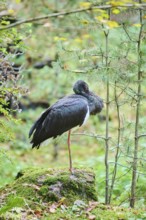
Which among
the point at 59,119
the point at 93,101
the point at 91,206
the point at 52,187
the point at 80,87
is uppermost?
the point at 80,87

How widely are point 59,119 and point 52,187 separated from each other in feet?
2.72

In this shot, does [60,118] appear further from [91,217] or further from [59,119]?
[91,217]

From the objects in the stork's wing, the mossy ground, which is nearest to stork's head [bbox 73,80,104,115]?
the stork's wing

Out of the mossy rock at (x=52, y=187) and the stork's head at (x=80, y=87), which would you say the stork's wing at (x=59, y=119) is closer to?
the stork's head at (x=80, y=87)

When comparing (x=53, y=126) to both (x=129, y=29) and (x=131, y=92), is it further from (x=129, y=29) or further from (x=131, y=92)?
(x=129, y=29)

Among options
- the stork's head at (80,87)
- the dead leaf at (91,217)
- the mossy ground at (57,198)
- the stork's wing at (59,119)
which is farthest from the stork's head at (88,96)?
the dead leaf at (91,217)

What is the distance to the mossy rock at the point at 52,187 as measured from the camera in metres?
5.14

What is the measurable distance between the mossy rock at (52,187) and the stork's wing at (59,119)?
1.37ft

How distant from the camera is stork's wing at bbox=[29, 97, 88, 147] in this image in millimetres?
5527

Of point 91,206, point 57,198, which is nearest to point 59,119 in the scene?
point 57,198

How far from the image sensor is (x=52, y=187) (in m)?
5.27

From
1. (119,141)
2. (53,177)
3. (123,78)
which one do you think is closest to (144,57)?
(123,78)

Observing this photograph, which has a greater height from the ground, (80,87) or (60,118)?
(80,87)

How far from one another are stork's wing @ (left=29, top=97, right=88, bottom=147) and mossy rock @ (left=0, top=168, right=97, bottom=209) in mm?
417
